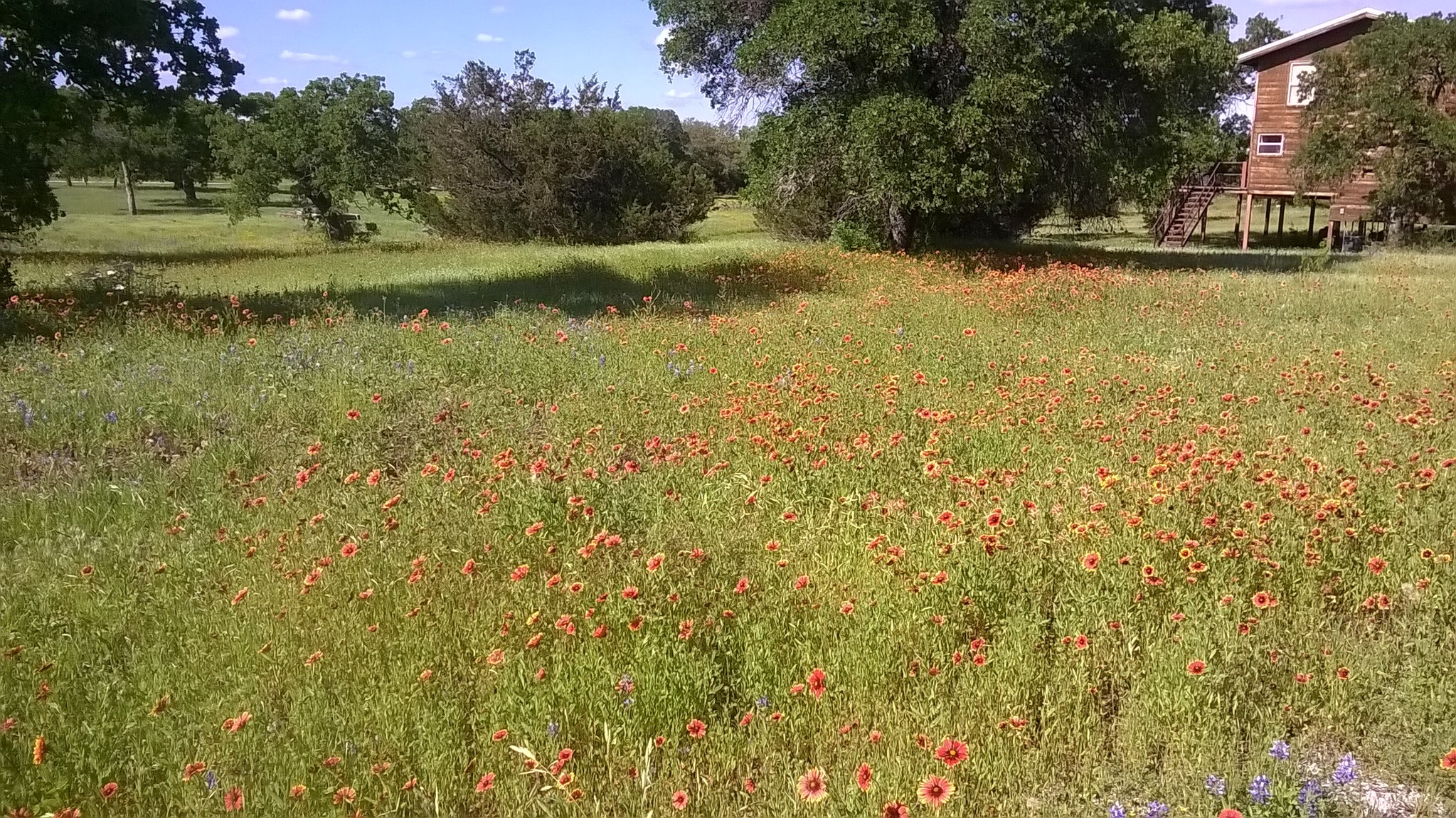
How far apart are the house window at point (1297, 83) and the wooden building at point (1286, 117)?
22 millimetres

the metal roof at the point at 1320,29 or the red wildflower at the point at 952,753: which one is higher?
the metal roof at the point at 1320,29

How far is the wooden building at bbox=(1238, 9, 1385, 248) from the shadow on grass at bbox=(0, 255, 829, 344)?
899 inches

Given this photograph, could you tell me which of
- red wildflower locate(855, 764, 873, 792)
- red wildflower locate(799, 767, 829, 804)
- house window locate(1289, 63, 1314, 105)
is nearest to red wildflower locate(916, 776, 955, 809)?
red wildflower locate(855, 764, 873, 792)

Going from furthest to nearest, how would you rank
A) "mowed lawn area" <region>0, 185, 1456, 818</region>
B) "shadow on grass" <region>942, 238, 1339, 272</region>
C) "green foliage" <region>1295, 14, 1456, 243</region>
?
"green foliage" <region>1295, 14, 1456, 243</region> < "shadow on grass" <region>942, 238, 1339, 272</region> < "mowed lawn area" <region>0, 185, 1456, 818</region>

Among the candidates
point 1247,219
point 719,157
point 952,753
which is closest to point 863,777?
A: point 952,753

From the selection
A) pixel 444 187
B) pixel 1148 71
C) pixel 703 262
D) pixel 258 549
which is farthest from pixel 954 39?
pixel 444 187

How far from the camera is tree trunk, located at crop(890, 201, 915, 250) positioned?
18.8 metres

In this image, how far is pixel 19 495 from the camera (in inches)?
192

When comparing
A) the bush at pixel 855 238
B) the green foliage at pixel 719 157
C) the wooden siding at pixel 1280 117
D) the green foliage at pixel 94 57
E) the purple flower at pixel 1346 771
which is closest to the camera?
the purple flower at pixel 1346 771

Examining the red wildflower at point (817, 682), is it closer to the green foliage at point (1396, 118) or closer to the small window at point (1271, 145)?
the green foliage at point (1396, 118)

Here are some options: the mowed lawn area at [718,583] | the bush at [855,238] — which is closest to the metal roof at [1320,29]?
the bush at [855,238]

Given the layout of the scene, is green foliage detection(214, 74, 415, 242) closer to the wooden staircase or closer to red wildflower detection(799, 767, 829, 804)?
the wooden staircase

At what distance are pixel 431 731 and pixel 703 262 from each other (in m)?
15.7

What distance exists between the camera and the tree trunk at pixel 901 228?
18.8 metres
